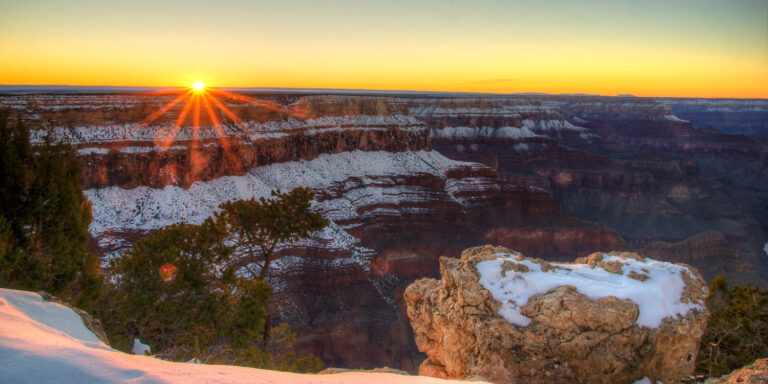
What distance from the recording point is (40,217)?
36.0ft

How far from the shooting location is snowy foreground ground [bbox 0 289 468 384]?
188 inches

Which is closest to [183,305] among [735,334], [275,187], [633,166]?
[735,334]

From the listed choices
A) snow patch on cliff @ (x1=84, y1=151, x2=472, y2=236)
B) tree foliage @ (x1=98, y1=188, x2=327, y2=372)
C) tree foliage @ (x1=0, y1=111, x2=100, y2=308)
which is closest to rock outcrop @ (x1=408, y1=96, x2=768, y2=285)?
snow patch on cliff @ (x1=84, y1=151, x2=472, y2=236)

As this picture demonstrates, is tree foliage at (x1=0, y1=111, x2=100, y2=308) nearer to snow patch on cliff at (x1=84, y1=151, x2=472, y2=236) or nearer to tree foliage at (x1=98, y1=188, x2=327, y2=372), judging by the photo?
tree foliage at (x1=98, y1=188, x2=327, y2=372)

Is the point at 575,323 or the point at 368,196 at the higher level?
the point at 575,323

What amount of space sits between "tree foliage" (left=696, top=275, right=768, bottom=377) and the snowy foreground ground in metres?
8.72

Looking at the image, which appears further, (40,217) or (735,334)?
(735,334)

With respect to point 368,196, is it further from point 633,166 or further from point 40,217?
point 633,166

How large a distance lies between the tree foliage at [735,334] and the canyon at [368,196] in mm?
21050

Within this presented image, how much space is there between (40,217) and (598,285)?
1448 centimetres

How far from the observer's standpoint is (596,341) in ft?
33.8

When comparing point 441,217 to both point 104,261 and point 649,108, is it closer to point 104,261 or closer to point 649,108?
point 104,261

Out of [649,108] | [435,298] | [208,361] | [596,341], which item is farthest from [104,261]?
[649,108]

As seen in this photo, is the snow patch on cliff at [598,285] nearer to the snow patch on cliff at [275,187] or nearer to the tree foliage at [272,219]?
the tree foliage at [272,219]
